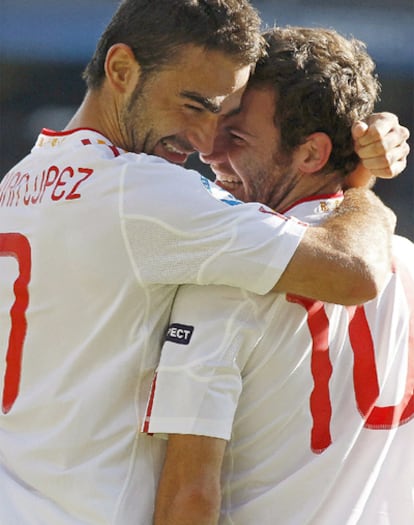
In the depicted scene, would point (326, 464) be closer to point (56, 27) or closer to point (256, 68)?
point (256, 68)

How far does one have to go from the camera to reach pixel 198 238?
2.54m

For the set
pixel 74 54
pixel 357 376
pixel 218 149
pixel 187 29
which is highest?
pixel 187 29

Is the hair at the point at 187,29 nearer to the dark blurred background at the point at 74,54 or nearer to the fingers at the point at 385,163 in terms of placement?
the fingers at the point at 385,163

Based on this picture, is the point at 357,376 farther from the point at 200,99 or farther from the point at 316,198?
the point at 200,99

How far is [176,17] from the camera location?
2.86 metres

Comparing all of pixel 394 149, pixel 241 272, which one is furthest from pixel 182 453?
pixel 394 149

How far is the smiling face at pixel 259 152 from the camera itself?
9.85 ft

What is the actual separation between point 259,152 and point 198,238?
58 centimetres

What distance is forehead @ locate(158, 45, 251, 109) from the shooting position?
285 centimetres

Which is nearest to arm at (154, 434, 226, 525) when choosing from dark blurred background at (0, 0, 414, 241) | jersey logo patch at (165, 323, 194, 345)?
jersey logo patch at (165, 323, 194, 345)

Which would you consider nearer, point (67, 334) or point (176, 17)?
point (67, 334)

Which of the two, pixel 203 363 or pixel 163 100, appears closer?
pixel 203 363

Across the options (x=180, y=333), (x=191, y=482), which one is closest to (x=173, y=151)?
(x=180, y=333)

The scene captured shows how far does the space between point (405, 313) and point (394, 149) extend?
44 cm
